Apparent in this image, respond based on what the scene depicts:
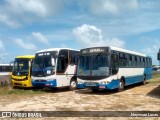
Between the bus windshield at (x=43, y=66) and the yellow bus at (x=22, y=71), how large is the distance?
58.0 inches

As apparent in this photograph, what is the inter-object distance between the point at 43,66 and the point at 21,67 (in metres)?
3.12

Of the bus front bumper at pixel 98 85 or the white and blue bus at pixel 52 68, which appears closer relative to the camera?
the bus front bumper at pixel 98 85

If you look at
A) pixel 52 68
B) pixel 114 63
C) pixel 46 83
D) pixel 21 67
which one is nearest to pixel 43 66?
pixel 52 68

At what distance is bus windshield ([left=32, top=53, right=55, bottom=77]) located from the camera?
19266 mm

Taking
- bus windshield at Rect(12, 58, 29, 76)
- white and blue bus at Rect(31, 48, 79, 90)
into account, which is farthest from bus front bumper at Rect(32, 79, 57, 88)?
bus windshield at Rect(12, 58, 29, 76)

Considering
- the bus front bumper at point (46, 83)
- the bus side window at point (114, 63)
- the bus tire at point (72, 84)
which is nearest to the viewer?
the bus side window at point (114, 63)

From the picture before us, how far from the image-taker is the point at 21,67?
2203cm

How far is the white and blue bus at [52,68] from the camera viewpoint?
19188mm

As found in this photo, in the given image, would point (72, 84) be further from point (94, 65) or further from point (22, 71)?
point (94, 65)

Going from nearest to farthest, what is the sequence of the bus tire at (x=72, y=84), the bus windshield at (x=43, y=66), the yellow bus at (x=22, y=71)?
the bus windshield at (x=43, y=66) → the bus tire at (x=72, y=84) → the yellow bus at (x=22, y=71)

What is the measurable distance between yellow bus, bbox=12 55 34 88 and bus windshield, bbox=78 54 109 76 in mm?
4916

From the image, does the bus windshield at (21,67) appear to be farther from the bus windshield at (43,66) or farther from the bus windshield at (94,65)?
the bus windshield at (94,65)

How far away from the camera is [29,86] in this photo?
21516 millimetres

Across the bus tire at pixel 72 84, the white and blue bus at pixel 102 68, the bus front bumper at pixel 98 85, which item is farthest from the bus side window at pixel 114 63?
the bus tire at pixel 72 84
